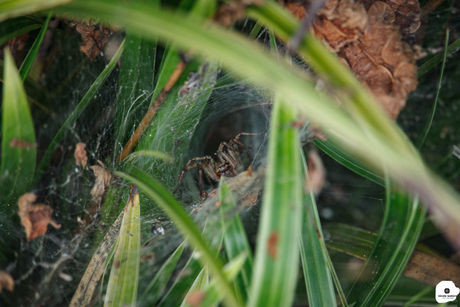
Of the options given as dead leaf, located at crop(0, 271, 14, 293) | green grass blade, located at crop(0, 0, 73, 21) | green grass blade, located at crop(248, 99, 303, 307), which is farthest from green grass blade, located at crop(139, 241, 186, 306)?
green grass blade, located at crop(0, 0, 73, 21)

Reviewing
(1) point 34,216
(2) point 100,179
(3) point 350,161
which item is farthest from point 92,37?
(3) point 350,161

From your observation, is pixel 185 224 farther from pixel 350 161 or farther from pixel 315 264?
pixel 350 161

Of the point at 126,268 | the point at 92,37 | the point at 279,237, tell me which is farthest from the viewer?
the point at 92,37

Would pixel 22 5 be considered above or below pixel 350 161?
above

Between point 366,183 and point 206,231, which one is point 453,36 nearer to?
point 366,183

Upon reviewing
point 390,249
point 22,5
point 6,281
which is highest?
point 22,5

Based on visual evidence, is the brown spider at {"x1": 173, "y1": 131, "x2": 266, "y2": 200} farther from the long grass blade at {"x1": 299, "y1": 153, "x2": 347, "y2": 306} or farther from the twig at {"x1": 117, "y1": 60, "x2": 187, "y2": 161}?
the long grass blade at {"x1": 299, "y1": 153, "x2": 347, "y2": 306}
